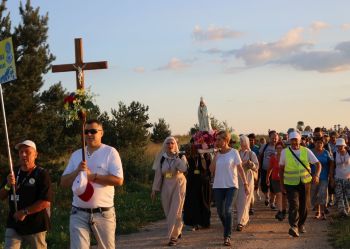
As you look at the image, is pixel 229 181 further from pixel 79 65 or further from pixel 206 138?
pixel 206 138

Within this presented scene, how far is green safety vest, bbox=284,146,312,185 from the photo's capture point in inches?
429

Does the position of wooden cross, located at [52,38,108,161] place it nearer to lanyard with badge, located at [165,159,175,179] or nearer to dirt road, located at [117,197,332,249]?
lanyard with badge, located at [165,159,175,179]

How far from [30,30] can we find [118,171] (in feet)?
59.4

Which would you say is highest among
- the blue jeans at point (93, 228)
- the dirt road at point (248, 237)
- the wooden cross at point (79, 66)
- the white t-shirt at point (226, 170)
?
the wooden cross at point (79, 66)

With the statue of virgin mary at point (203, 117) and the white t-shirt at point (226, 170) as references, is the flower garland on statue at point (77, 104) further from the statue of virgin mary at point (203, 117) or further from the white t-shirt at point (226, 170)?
the statue of virgin mary at point (203, 117)

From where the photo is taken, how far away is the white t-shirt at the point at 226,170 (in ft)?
33.9

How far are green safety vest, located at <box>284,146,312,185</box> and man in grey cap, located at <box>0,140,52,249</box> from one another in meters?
5.56

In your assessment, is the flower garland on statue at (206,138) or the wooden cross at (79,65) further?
the flower garland on statue at (206,138)

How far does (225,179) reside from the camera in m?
10.4

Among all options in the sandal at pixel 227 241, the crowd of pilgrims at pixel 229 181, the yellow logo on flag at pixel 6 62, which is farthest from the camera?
the crowd of pilgrims at pixel 229 181

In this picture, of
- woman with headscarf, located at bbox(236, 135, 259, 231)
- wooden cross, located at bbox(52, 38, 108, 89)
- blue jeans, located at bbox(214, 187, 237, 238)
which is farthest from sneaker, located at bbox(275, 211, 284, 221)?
wooden cross, located at bbox(52, 38, 108, 89)

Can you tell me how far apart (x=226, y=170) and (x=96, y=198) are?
177 inches

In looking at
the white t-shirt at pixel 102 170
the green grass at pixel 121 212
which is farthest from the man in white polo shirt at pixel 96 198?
the green grass at pixel 121 212

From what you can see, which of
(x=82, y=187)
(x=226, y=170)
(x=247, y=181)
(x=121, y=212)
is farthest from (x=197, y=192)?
(x=82, y=187)
